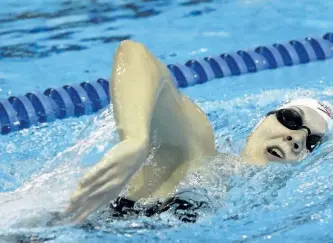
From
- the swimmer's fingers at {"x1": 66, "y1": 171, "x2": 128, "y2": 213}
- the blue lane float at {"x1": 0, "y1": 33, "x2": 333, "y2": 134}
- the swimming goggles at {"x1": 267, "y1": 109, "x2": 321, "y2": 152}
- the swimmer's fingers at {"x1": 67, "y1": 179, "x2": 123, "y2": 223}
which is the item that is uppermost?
the swimmer's fingers at {"x1": 66, "y1": 171, "x2": 128, "y2": 213}

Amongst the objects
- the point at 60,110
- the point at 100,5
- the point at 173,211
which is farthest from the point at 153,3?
the point at 173,211

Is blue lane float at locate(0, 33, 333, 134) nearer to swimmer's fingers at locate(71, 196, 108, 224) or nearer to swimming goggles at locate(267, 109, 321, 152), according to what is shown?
swimming goggles at locate(267, 109, 321, 152)

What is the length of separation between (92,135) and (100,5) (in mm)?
3138

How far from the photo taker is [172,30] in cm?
508

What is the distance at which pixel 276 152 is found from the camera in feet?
8.42

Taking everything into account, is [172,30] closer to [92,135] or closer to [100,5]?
[100,5]

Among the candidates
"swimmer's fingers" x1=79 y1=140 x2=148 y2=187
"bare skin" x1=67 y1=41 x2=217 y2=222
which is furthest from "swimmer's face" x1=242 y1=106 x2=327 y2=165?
"swimmer's fingers" x1=79 y1=140 x2=148 y2=187

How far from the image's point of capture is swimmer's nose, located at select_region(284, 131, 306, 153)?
2588mm

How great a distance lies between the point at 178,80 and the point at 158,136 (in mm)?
1836

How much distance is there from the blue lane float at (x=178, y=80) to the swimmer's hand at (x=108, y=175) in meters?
1.69

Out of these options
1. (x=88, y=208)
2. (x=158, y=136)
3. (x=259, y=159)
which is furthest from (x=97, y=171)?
(x=259, y=159)

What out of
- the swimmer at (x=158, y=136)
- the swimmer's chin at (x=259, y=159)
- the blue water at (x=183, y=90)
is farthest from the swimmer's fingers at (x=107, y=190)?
the swimmer's chin at (x=259, y=159)

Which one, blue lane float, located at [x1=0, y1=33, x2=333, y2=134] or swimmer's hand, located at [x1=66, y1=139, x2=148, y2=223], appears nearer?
swimmer's hand, located at [x1=66, y1=139, x2=148, y2=223]

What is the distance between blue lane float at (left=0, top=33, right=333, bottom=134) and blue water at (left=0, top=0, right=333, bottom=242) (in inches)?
2.2
